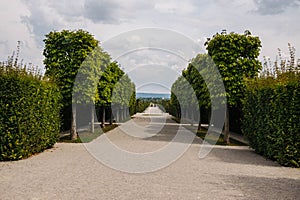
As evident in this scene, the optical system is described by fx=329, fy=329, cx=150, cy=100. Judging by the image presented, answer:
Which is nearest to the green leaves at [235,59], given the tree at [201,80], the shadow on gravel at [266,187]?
the tree at [201,80]

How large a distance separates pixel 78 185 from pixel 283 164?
5975 mm

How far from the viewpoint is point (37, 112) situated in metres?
10.9

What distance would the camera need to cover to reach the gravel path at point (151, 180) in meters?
6.09

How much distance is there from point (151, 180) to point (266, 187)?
242 centimetres

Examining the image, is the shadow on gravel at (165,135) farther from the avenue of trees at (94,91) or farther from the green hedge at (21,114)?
the green hedge at (21,114)

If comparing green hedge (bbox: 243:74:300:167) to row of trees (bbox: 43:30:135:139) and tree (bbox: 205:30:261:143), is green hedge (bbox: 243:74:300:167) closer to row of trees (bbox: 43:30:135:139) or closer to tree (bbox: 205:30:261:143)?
tree (bbox: 205:30:261:143)

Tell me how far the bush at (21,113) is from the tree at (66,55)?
8.50 ft

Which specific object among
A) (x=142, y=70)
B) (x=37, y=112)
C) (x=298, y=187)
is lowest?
(x=298, y=187)

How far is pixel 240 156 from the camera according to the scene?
11.2 m

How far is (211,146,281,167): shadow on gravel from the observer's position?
32.8 ft

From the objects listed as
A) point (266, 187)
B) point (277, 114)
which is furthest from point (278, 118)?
point (266, 187)

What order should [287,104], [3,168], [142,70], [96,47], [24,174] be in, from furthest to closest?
[142,70]
[96,47]
[287,104]
[3,168]
[24,174]

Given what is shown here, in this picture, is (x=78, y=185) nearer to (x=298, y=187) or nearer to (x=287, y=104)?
(x=298, y=187)

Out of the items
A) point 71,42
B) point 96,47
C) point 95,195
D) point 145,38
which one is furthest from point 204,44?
point 95,195
